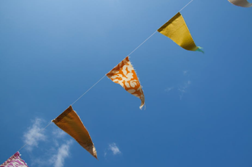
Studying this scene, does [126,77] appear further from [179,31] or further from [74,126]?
[74,126]

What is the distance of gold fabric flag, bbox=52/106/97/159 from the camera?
339 centimetres

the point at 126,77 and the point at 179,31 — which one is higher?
the point at 126,77

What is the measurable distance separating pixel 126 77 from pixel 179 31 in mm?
1630

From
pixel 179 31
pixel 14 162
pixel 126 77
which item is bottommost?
pixel 179 31

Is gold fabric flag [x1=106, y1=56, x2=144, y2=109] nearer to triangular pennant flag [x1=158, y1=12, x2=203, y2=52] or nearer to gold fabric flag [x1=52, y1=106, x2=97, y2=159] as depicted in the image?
triangular pennant flag [x1=158, y1=12, x2=203, y2=52]

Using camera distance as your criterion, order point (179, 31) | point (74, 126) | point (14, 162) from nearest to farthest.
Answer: point (179, 31), point (74, 126), point (14, 162)

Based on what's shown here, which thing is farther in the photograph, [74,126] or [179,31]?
[74,126]

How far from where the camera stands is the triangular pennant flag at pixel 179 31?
10.6 ft

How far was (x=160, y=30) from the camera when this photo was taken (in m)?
3.35

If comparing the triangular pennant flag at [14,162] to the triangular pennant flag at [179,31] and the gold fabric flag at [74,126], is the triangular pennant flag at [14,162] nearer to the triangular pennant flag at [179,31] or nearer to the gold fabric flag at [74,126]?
the gold fabric flag at [74,126]

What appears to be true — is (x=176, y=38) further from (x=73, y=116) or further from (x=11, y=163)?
(x=11, y=163)

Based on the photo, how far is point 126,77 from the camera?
11.5 ft

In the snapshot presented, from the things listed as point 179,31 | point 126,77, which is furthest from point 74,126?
point 179,31

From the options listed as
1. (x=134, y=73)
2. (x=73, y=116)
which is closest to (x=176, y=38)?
(x=134, y=73)
